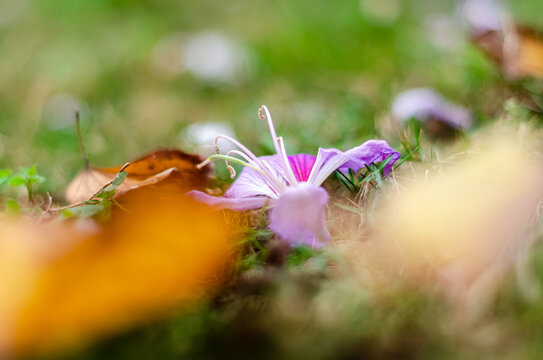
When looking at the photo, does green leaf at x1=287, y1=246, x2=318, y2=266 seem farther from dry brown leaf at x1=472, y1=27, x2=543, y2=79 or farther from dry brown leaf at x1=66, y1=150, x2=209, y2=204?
dry brown leaf at x1=472, y1=27, x2=543, y2=79

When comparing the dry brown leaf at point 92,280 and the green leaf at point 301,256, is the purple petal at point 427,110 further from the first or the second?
the dry brown leaf at point 92,280

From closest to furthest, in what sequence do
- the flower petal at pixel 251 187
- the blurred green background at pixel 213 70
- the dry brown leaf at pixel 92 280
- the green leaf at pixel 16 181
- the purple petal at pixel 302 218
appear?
1. the dry brown leaf at pixel 92 280
2. the purple petal at pixel 302 218
3. the flower petal at pixel 251 187
4. the green leaf at pixel 16 181
5. the blurred green background at pixel 213 70

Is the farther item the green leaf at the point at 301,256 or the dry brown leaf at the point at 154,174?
the dry brown leaf at the point at 154,174

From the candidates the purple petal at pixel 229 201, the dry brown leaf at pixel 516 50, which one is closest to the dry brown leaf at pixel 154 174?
the purple petal at pixel 229 201

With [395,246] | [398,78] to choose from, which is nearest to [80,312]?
[395,246]

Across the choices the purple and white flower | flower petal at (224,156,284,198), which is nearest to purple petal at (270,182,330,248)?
the purple and white flower

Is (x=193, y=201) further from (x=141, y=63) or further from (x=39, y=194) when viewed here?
(x=141, y=63)

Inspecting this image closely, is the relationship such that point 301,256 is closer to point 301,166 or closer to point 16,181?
point 301,166
